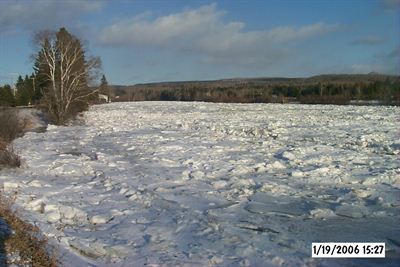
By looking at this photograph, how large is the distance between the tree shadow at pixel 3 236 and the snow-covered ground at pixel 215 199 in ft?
2.36

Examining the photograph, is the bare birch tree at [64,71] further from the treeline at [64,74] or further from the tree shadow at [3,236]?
the tree shadow at [3,236]

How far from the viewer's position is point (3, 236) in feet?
23.5

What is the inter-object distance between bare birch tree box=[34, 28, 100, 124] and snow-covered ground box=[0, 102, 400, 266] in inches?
693

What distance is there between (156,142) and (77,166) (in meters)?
5.35

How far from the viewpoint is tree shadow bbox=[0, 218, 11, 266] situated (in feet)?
20.5

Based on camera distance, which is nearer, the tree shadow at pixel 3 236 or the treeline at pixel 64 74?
the tree shadow at pixel 3 236

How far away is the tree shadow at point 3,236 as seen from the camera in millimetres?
6244

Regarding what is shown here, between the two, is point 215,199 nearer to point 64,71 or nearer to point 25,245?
point 25,245

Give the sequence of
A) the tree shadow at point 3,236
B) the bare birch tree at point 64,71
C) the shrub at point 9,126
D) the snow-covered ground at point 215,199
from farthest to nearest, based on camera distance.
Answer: the bare birch tree at point 64,71
the shrub at point 9,126
the snow-covered ground at point 215,199
the tree shadow at point 3,236

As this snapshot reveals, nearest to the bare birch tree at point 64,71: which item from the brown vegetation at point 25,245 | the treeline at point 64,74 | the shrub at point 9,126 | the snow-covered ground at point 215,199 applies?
the treeline at point 64,74

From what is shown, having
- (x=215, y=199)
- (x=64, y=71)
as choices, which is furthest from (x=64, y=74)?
(x=215, y=199)

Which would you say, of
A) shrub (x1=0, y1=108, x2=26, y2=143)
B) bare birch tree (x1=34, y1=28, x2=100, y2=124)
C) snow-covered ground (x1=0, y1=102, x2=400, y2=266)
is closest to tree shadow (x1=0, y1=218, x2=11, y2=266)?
snow-covered ground (x1=0, y1=102, x2=400, y2=266)

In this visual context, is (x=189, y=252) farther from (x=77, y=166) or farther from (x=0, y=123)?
(x=0, y=123)

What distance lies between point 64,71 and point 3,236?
31485 mm
